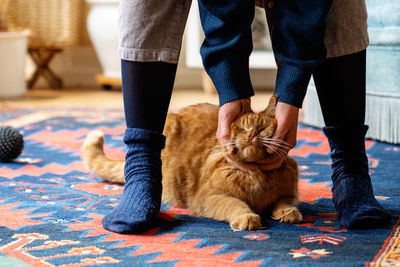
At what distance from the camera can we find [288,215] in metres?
1.13

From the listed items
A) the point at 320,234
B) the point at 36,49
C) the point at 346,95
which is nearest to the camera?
the point at 320,234

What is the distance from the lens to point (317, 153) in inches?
76.3

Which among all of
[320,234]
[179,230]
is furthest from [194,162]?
[320,234]

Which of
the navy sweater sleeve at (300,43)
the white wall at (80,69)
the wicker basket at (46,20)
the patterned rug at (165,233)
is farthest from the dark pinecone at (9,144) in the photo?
the white wall at (80,69)

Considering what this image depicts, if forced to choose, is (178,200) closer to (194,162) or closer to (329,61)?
(194,162)

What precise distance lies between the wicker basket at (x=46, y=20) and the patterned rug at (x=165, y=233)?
7.71 ft

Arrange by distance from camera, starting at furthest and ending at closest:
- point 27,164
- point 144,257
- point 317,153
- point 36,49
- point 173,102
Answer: point 36,49 → point 173,102 → point 317,153 → point 27,164 → point 144,257

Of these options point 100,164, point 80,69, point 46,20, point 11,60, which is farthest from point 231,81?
point 80,69

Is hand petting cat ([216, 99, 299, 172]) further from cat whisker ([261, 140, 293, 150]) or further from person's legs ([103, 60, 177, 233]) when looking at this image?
person's legs ([103, 60, 177, 233])

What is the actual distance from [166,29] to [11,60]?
102 inches

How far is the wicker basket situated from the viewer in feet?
12.7

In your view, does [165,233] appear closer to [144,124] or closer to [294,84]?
[144,124]

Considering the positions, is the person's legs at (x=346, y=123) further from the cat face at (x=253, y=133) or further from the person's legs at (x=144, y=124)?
the person's legs at (x=144, y=124)

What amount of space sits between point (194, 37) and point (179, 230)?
258 cm
